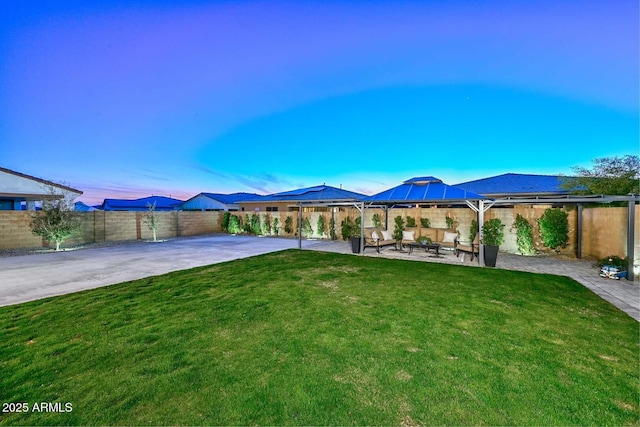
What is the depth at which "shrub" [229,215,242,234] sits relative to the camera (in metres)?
18.2

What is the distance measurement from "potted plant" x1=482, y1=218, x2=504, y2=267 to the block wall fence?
0.76 m

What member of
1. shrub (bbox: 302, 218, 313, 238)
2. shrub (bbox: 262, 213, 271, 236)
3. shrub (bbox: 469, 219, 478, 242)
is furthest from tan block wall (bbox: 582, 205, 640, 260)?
shrub (bbox: 262, 213, 271, 236)

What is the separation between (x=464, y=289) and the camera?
17.9ft

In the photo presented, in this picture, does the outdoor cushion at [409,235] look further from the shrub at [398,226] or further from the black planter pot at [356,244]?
the black planter pot at [356,244]

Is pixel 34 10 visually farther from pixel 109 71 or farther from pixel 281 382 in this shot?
pixel 281 382

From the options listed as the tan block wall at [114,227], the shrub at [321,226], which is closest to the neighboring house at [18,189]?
the tan block wall at [114,227]

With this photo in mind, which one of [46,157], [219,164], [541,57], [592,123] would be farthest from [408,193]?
[46,157]

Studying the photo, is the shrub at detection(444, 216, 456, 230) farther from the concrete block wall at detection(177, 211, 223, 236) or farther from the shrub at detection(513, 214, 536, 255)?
the concrete block wall at detection(177, 211, 223, 236)

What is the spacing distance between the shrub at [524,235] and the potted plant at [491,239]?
537 mm

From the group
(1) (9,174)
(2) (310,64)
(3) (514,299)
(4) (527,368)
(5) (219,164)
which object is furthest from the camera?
(5) (219,164)

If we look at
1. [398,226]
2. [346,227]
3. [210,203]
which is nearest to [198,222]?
[346,227]

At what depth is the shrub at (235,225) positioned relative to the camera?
18.2 metres

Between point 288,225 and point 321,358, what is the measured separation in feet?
46.3

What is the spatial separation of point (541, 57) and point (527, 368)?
445 inches
